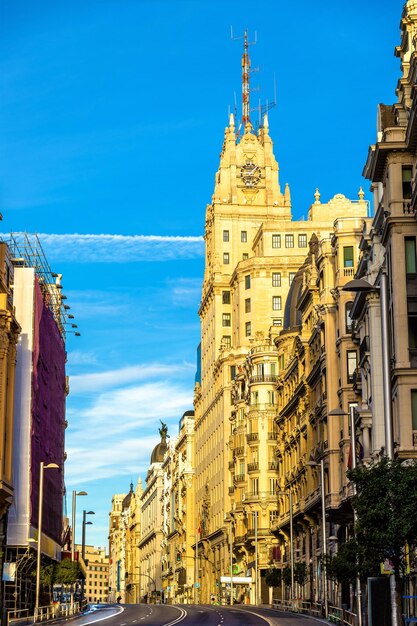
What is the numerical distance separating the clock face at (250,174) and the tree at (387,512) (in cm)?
12987

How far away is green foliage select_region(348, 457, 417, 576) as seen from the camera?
1373 inches

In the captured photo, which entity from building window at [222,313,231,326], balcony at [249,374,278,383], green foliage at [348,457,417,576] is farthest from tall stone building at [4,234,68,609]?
building window at [222,313,231,326]

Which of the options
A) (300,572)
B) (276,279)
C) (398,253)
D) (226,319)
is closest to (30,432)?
(300,572)

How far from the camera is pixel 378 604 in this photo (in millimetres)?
33000

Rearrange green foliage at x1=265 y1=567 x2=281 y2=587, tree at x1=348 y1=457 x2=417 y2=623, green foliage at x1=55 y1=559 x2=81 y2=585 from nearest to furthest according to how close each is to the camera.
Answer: tree at x1=348 y1=457 x2=417 y2=623, green foliage at x1=55 y1=559 x2=81 y2=585, green foliage at x1=265 y1=567 x2=281 y2=587

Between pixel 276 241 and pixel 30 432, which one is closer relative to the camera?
pixel 30 432

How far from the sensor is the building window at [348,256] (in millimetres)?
75625

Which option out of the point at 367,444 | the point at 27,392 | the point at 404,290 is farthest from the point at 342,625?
the point at 27,392

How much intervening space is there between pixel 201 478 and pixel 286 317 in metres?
54.9

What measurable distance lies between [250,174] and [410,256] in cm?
11480

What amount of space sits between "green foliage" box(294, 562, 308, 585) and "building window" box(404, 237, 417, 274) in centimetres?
4216

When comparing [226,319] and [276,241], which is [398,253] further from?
[226,319]

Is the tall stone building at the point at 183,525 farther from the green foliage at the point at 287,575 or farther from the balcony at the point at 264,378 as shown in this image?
the green foliage at the point at 287,575

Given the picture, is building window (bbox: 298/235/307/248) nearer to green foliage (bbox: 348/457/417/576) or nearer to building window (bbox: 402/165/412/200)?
building window (bbox: 402/165/412/200)
